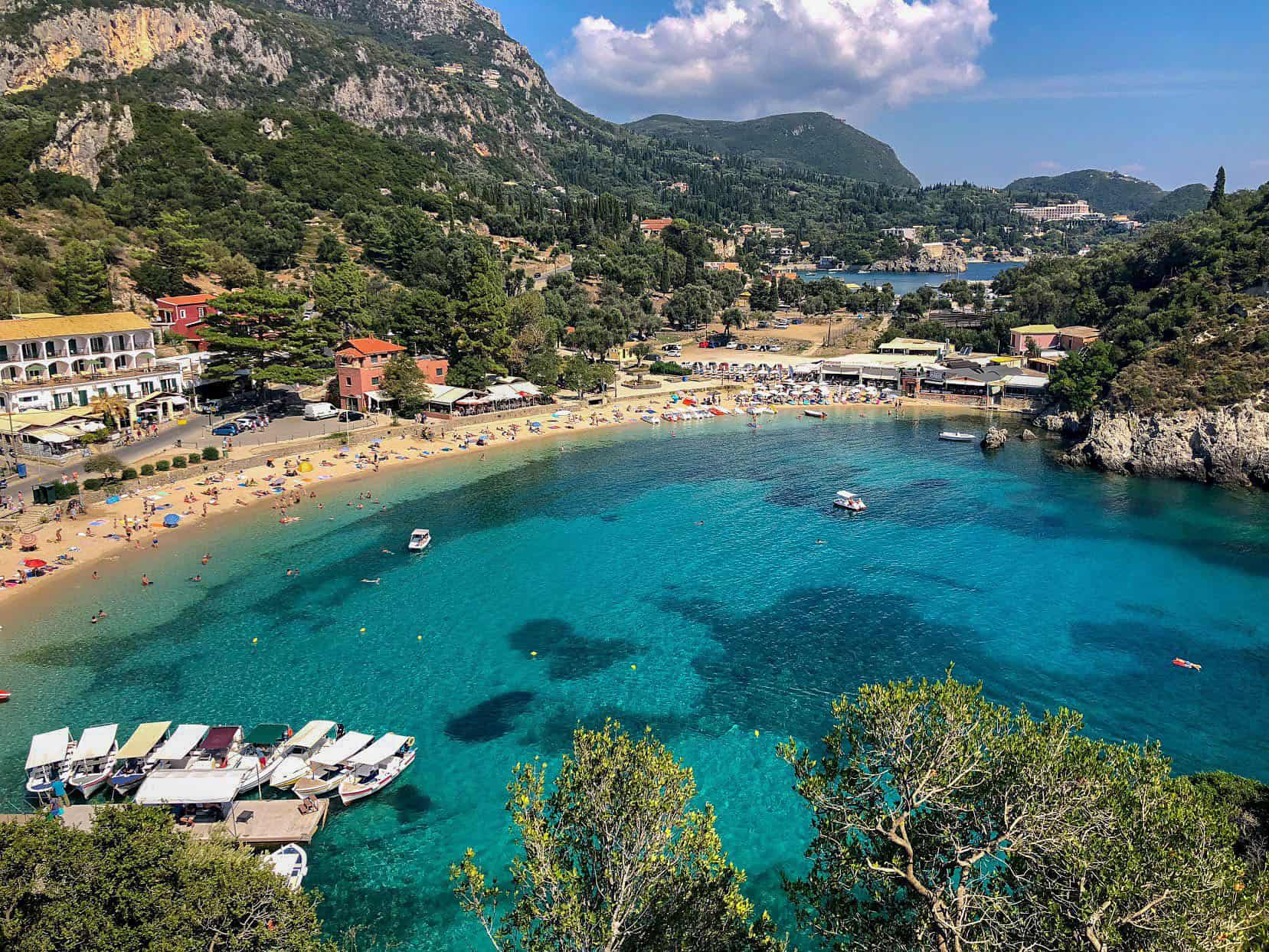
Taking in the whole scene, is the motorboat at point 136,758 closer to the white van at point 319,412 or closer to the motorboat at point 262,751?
the motorboat at point 262,751

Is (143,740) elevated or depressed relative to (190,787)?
elevated

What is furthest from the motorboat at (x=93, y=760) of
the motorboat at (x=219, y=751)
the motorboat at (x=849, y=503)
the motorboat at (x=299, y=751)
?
the motorboat at (x=849, y=503)

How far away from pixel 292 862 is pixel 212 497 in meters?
31.9

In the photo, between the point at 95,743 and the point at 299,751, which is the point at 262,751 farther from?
the point at 95,743

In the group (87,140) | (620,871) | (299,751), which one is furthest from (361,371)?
(87,140)

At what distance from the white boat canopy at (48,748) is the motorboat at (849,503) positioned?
3826 centimetres

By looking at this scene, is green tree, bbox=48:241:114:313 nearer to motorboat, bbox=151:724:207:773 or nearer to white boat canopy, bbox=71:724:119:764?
white boat canopy, bbox=71:724:119:764

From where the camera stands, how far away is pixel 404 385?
61.6 m

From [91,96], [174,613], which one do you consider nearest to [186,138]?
[91,96]

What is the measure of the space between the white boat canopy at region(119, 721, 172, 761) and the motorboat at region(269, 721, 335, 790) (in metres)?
3.83

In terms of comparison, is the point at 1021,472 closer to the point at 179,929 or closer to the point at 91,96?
the point at 179,929

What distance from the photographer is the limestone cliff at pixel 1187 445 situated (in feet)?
165

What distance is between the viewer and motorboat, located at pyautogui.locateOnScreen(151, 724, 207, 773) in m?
22.5

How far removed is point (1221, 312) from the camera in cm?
6150
